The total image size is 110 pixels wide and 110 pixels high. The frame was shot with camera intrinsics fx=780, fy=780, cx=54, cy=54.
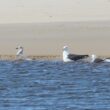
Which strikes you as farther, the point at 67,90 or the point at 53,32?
the point at 53,32

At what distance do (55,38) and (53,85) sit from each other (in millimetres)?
9688

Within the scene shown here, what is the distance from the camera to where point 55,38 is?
87.7ft

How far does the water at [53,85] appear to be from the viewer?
48.5ft

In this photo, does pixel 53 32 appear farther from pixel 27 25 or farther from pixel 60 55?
pixel 60 55

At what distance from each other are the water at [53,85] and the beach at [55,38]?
2.73 meters

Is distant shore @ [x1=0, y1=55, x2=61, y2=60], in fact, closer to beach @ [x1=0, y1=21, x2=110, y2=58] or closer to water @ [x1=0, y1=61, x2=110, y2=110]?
beach @ [x1=0, y1=21, x2=110, y2=58]

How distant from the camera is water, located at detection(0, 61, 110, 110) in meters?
14.8

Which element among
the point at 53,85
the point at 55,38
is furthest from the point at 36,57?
the point at 53,85

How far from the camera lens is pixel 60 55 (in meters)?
23.2

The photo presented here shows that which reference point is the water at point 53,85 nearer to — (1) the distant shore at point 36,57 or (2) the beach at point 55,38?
(1) the distant shore at point 36,57

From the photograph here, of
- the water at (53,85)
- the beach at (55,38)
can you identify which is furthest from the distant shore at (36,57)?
the water at (53,85)

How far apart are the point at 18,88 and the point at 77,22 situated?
14676mm

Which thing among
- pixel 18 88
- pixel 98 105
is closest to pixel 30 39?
pixel 18 88

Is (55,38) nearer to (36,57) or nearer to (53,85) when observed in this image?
(36,57)
